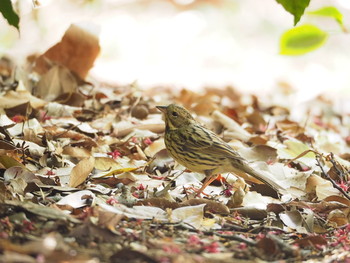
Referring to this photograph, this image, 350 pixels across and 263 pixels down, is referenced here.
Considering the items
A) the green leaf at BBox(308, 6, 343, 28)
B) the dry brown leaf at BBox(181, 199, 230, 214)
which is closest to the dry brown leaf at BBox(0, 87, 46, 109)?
the dry brown leaf at BBox(181, 199, 230, 214)

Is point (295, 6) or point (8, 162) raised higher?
point (295, 6)

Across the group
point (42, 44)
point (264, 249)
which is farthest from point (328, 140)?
point (42, 44)

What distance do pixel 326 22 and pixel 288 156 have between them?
10310 millimetres

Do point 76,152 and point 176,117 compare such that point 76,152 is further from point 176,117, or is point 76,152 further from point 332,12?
point 332,12

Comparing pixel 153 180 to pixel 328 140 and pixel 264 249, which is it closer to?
pixel 264 249

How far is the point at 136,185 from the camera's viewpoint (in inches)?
158

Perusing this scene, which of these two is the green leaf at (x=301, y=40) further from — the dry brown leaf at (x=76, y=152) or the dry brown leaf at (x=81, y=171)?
the dry brown leaf at (x=81, y=171)

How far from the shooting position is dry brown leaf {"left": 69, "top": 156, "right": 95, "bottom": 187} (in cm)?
378

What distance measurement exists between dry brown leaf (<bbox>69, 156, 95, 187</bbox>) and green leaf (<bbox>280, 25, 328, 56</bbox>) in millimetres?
2288

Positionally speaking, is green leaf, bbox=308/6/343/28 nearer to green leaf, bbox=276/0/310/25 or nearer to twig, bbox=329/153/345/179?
twig, bbox=329/153/345/179

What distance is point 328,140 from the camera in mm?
6027

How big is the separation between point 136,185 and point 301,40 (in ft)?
7.49

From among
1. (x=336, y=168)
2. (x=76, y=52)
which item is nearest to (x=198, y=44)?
(x=76, y=52)

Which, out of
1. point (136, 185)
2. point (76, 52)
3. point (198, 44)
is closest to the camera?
point (136, 185)
